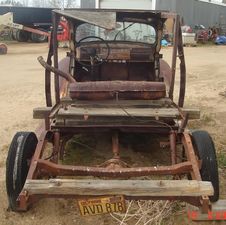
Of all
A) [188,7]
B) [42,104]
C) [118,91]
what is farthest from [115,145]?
[188,7]

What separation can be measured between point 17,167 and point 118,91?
1339mm

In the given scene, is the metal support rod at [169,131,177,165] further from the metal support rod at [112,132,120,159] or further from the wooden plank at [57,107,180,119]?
the metal support rod at [112,132,120,159]

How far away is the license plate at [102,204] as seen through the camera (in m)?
3.30

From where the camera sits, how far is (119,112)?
429 cm

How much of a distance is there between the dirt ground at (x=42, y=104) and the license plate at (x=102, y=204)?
1.91 ft

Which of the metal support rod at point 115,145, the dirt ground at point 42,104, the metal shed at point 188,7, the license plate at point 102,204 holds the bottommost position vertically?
the dirt ground at point 42,104

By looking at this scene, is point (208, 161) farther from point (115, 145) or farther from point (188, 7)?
point (188, 7)

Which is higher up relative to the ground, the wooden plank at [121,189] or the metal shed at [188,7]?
the metal shed at [188,7]

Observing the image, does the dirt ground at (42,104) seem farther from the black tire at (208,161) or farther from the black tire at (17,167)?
the black tire at (208,161)

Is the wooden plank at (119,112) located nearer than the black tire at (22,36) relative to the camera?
Yes

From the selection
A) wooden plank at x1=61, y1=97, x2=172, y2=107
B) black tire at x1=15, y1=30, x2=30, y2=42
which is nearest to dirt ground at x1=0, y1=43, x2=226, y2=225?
wooden plank at x1=61, y1=97, x2=172, y2=107

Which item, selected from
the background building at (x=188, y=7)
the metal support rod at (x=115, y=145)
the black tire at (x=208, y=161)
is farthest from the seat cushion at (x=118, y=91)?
the background building at (x=188, y=7)

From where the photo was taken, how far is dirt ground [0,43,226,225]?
13.0ft

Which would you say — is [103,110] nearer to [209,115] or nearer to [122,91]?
[122,91]
